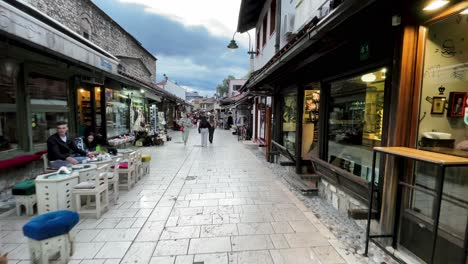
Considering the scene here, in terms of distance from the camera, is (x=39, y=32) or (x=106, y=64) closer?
(x=39, y=32)

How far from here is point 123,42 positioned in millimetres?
12875

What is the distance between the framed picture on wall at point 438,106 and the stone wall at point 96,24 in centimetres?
885

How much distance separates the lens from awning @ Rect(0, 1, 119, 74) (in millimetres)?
2422

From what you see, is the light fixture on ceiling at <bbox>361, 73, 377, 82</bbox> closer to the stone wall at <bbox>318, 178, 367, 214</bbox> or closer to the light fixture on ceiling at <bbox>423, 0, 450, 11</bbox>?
the light fixture on ceiling at <bbox>423, 0, 450, 11</bbox>

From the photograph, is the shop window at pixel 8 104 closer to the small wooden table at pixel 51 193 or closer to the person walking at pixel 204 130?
the small wooden table at pixel 51 193

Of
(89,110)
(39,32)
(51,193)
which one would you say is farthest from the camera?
(89,110)

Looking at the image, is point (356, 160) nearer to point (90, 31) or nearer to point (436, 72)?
point (436, 72)

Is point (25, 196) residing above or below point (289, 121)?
below

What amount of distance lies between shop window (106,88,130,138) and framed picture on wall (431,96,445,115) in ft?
30.4

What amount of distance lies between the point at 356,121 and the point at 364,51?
130cm

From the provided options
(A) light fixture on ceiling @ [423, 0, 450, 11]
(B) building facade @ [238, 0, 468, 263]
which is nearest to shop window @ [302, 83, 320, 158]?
(B) building facade @ [238, 0, 468, 263]

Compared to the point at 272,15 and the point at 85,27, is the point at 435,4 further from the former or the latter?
the point at 85,27

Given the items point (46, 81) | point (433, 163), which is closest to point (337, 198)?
point (433, 163)

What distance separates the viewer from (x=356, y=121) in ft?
12.8
